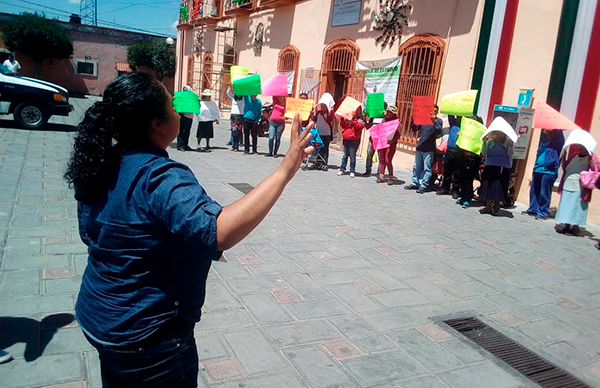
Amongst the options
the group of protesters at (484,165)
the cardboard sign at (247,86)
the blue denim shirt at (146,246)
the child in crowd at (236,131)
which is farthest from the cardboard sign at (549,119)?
the blue denim shirt at (146,246)

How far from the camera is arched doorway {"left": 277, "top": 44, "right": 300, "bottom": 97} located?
50.9 ft

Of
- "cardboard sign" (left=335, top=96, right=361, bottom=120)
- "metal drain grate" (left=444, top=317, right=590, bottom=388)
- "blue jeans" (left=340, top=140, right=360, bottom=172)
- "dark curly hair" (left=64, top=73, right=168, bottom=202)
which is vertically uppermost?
"cardboard sign" (left=335, top=96, right=361, bottom=120)

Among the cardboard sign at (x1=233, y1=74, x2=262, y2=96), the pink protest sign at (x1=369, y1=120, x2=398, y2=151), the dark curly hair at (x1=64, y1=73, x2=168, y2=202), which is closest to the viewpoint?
the dark curly hair at (x1=64, y1=73, x2=168, y2=202)

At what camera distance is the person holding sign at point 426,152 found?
887cm

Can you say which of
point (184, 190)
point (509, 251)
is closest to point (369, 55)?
point (509, 251)

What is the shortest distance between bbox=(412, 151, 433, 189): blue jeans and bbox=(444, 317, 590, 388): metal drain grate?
17.7ft

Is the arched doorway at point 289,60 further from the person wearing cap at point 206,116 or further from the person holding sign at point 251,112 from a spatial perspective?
the person wearing cap at point 206,116

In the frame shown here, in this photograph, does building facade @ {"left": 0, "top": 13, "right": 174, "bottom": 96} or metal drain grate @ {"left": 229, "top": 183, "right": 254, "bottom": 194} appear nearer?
metal drain grate @ {"left": 229, "top": 183, "right": 254, "bottom": 194}

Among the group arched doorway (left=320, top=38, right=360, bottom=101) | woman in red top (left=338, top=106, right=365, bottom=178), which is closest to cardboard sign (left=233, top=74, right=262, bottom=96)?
woman in red top (left=338, top=106, right=365, bottom=178)

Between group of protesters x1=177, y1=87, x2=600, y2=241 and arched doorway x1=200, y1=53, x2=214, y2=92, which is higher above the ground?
arched doorway x1=200, y1=53, x2=214, y2=92

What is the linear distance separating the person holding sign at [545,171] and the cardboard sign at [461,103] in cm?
125

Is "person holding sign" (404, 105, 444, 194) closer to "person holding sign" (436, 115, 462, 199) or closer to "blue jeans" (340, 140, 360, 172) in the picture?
"person holding sign" (436, 115, 462, 199)

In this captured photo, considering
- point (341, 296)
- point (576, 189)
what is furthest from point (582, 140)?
point (341, 296)

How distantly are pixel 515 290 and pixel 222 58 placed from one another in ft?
61.9
